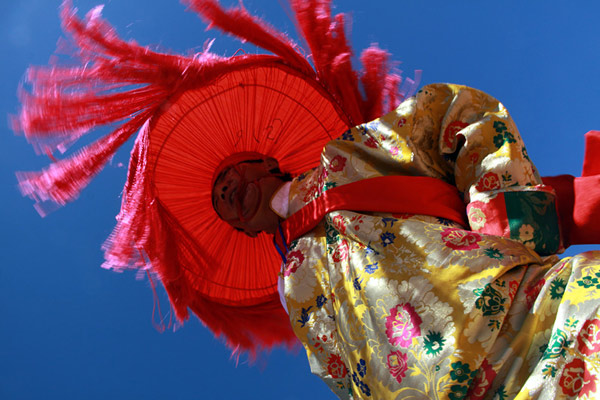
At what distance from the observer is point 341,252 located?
2.45 ft

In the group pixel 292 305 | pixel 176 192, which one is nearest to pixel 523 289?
pixel 292 305

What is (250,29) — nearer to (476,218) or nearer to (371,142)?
(371,142)

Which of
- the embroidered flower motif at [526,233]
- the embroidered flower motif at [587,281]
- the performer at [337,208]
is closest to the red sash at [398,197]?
the performer at [337,208]

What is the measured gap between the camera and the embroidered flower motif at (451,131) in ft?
2.53

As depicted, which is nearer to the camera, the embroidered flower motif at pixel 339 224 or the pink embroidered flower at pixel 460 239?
the pink embroidered flower at pixel 460 239

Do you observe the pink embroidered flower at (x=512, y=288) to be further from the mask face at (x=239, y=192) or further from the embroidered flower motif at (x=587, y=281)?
the mask face at (x=239, y=192)

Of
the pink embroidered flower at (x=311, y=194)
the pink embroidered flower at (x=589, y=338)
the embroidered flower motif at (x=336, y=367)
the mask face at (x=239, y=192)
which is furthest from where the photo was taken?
the mask face at (x=239, y=192)

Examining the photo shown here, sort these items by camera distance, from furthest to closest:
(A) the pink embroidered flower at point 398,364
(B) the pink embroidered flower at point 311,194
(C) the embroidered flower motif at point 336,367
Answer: (B) the pink embroidered flower at point 311,194, (C) the embroidered flower motif at point 336,367, (A) the pink embroidered flower at point 398,364

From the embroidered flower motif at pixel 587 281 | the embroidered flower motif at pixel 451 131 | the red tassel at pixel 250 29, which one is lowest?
the embroidered flower motif at pixel 587 281

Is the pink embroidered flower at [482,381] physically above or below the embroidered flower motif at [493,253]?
below

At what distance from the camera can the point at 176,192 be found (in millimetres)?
941

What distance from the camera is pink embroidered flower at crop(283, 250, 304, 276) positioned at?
2.60 ft

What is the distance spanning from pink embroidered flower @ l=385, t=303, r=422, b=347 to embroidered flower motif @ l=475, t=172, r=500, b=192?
199 millimetres

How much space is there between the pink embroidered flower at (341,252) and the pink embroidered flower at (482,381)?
9.6 inches
